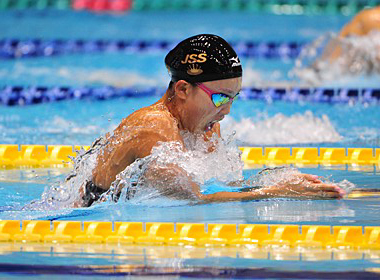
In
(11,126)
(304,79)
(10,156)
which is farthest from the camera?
(304,79)

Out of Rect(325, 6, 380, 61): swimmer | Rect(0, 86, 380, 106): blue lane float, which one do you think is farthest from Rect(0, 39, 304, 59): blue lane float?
Rect(0, 86, 380, 106): blue lane float

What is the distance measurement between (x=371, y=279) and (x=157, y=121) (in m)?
1.14

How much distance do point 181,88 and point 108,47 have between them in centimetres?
679

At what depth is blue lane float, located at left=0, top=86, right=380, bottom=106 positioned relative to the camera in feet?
22.9

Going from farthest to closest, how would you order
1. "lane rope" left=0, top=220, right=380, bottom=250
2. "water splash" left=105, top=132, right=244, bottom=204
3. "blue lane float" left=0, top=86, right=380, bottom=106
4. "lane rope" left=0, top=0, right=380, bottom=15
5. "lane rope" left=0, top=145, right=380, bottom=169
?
"lane rope" left=0, top=0, right=380, bottom=15
"blue lane float" left=0, top=86, right=380, bottom=106
"lane rope" left=0, top=145, right=380, bottom=169
"water splash" left=105, top=132, right=244, bottom=204
"lane rope" left=0, top=220, right=380, bottom=250

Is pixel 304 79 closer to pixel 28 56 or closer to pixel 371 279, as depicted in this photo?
pixel 28 56

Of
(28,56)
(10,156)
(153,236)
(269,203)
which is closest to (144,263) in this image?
(153,236)

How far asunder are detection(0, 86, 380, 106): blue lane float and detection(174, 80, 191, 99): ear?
3.82 metres

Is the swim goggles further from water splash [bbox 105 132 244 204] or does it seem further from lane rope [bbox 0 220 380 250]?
lane rope [bbox 0 220 380 250]

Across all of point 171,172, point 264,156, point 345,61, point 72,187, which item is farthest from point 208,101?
point 345,61

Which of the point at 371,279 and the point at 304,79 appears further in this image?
the point at 304,79

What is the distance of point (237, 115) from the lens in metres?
6.59

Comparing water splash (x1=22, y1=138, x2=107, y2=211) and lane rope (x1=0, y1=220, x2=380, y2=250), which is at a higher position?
water splash (x1=22, y1=138, x2=107, y2=211)

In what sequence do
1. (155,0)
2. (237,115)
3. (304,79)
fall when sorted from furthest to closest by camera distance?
(155,0) < (304,79) < (237,115)
